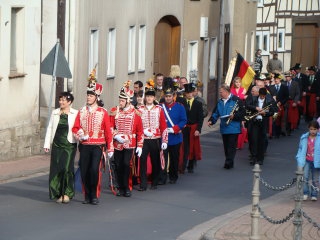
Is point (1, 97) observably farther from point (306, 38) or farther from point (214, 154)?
point (306, 38)

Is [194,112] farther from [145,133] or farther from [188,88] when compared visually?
[145,133]

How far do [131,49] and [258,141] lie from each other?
9712mm

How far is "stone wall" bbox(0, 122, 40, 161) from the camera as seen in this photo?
23797mm

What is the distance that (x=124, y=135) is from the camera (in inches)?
728

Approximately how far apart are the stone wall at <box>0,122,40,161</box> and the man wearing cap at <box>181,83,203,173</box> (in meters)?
3.79

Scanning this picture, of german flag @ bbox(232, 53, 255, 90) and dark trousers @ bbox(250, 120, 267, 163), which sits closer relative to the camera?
dark trousers @ bbox(250, 120, 267, 163)

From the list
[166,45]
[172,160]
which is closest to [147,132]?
[172,160]

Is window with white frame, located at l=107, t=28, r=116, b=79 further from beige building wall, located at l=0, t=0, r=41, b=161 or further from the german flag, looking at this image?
beige building wall, located at l=0, t=0, r=41, b=161

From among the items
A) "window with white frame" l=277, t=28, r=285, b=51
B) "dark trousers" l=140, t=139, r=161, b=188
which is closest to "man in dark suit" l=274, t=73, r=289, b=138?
"dark trousers" l=140, t=139, r=161, b=188

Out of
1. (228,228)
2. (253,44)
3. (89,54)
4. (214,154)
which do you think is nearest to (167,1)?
(89,54)

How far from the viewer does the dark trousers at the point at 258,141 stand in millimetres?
24375

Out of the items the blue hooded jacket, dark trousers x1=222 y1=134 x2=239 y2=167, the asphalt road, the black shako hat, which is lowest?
the asphalt road

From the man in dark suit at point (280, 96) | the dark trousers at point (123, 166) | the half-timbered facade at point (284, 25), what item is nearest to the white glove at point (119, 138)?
the dark trousers at point (123, 166)

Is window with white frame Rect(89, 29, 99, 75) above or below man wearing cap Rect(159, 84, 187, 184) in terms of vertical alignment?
above
